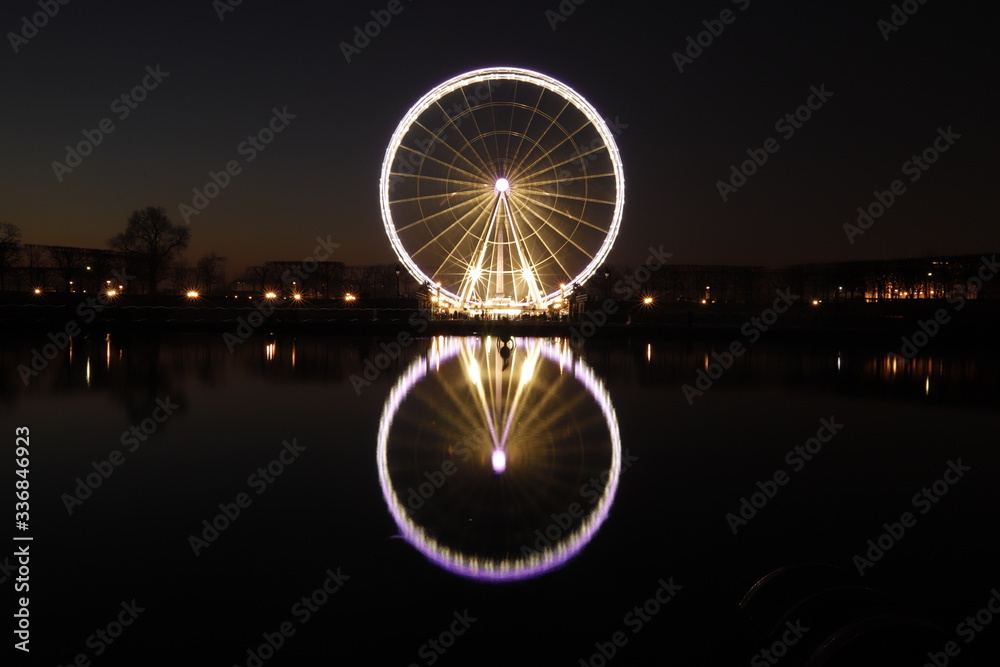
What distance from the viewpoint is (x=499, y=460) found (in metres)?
9.50

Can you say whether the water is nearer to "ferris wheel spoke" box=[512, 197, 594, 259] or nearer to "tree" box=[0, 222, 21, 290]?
"ferris wheel spoke" box=[512, 197, 594, 259]

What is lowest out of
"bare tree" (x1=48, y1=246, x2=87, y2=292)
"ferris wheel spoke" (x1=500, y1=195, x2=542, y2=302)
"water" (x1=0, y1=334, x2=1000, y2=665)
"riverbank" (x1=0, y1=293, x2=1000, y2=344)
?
"water" (x1=0, y1=334, x2=1000, y2=665)

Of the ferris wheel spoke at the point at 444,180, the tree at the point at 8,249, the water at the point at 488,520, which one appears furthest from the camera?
the tree at the point at 8,249

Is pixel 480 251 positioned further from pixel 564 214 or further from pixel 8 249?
pixel 8 249

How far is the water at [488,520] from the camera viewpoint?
4809mm

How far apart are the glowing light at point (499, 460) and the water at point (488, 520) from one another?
0.05m

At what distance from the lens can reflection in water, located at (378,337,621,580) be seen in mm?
6398

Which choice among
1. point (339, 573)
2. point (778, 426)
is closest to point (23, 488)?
A: point (339, 573)

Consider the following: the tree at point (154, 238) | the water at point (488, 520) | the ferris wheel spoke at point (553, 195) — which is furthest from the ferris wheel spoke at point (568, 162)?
the tree at point (154, 238)

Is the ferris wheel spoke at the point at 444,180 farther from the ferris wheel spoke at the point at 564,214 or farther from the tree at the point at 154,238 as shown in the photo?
the tree at the point at 154,238

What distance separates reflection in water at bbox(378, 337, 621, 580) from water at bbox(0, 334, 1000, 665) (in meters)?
0.04

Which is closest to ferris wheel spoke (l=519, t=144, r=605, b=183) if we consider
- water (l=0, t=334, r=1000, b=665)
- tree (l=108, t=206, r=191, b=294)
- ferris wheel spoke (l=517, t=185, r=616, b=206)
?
ferris wheel spoke (l=517, t=185, r=616, b=206)

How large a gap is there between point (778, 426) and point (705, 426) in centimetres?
120

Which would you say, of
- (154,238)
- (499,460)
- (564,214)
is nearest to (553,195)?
(564,214)
